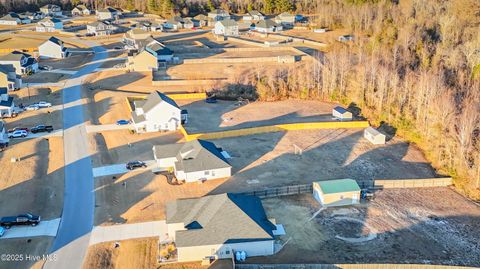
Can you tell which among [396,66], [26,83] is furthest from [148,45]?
[396,66]

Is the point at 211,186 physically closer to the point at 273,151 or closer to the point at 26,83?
the point at 273,151

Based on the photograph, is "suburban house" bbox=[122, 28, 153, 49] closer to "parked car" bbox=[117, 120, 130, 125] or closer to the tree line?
the tree line

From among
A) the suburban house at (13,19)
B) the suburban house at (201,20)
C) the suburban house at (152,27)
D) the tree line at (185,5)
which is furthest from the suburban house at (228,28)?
the suburban house at (13,19)

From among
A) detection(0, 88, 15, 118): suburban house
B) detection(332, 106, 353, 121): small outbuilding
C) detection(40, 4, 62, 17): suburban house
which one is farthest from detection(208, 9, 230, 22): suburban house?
detection(0, 88, 15, 118): suburban house

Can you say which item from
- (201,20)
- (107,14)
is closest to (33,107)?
(201,20)

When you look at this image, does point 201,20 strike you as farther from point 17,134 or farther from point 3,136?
point 3,136
